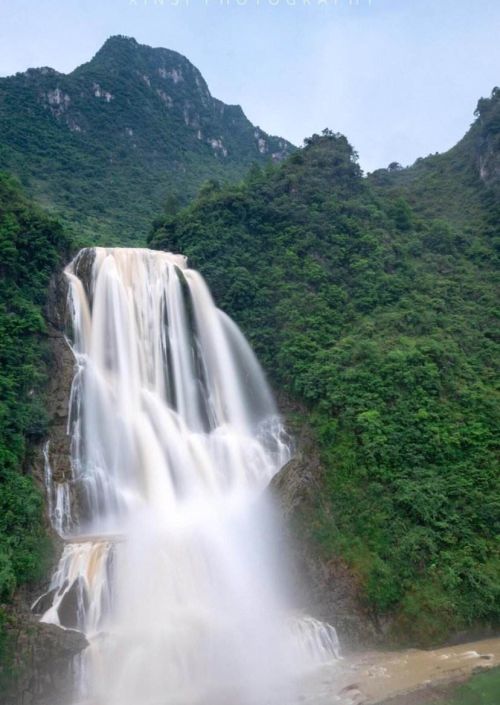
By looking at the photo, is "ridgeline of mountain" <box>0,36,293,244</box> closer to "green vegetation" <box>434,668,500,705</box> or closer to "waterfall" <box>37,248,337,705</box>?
"waterfall" <box>37,248,337,705</box>

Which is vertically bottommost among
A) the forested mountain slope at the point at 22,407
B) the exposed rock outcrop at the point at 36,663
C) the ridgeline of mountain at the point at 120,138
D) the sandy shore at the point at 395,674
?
the sandy shore at the point at 395,674

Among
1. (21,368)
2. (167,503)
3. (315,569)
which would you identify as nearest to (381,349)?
(315,569)

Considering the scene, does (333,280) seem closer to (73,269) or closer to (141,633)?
(73,269)

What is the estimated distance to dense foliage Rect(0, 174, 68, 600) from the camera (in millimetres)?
12258

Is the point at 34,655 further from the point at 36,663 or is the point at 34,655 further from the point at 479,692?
the point at 479,692

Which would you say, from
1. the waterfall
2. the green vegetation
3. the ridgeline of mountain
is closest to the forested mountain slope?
the waterfall

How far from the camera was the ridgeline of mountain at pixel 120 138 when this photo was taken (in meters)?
48.4

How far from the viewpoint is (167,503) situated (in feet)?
51.3

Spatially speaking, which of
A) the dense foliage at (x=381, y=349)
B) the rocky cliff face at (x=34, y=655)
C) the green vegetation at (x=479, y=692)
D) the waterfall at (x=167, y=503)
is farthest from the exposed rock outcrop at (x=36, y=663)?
the green vegetation at (x=479, y=692)

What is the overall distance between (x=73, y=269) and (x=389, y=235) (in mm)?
16412

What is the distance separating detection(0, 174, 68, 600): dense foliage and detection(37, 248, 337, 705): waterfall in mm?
977

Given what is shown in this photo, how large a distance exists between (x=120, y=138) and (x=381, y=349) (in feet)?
177

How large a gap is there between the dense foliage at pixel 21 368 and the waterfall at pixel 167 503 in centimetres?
98

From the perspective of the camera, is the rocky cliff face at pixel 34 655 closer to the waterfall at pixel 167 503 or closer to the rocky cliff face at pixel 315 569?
the waterfall at pixel 167 503
